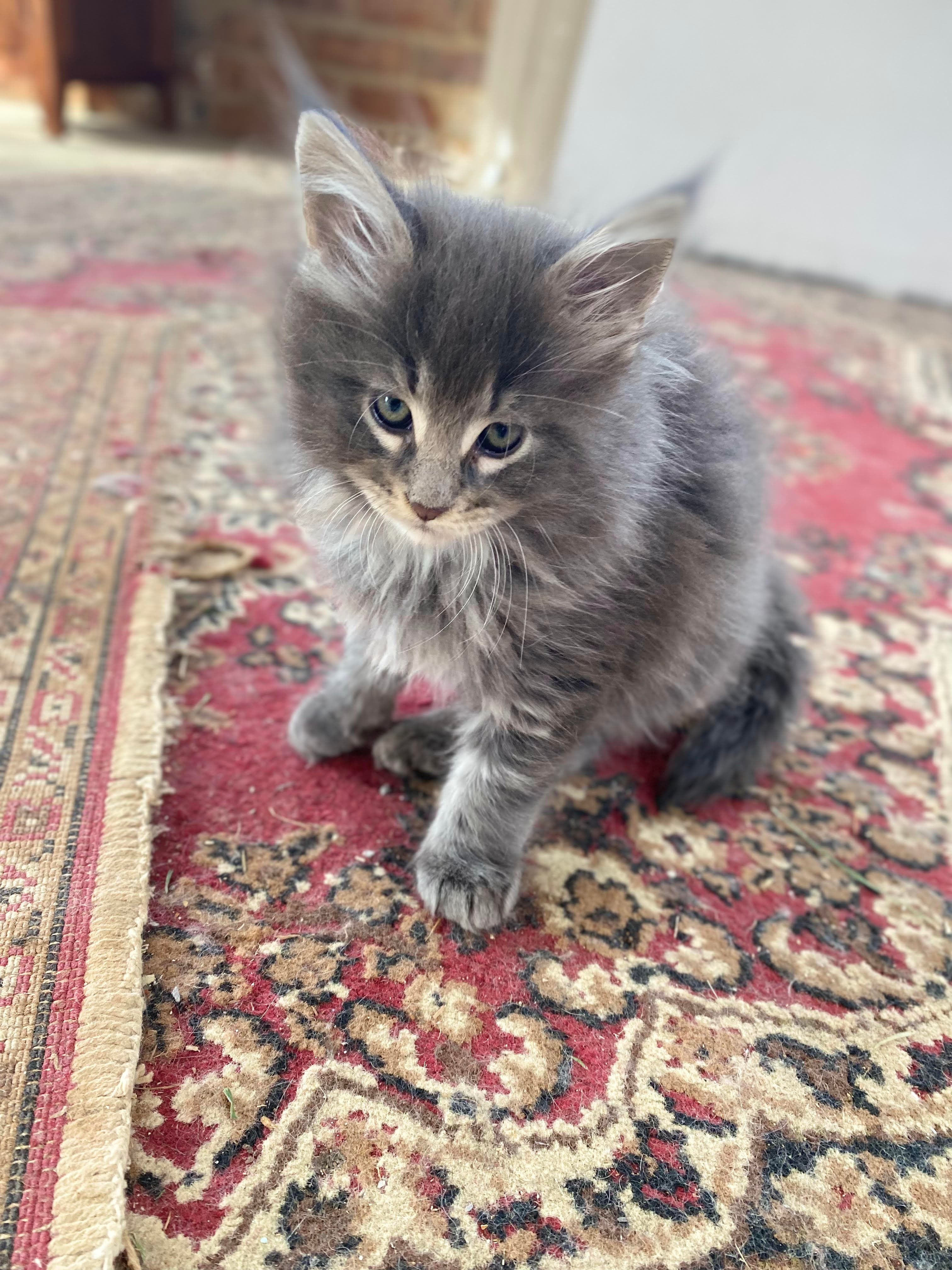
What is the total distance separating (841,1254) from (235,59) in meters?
6.28

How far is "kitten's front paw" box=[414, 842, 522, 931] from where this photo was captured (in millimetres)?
1129

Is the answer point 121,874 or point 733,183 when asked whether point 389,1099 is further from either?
point 733,183

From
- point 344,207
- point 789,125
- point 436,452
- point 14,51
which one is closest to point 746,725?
point 436,452

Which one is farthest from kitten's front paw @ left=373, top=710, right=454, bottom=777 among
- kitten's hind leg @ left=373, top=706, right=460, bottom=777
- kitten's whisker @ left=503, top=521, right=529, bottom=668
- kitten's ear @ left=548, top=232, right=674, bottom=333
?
kitten's ear @ left=548, top=232, right=674, bottom=333

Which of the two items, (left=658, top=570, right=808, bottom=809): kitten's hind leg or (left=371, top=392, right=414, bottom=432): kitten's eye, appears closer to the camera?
(left=371, top=392, right=414, bottom=432): kitten's eye

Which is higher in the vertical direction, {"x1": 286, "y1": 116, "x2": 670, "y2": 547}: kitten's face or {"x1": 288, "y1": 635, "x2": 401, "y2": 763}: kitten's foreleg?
{"x1": 286, "y1": 116, "x2": 670, "y2": 547}: kitten's face

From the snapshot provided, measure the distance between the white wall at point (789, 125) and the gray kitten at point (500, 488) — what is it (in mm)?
2845

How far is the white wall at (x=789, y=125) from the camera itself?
3744mm

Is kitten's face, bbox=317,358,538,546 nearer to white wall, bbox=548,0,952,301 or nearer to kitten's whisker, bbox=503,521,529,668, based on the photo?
kitten's whisker, bbox=503,521,529,668

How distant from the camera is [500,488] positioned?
3.20 feet

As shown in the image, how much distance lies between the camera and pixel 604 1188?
→ 886 millimetres

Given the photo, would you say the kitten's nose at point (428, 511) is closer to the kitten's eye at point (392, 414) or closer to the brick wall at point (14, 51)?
the kitten's eye at point (392, 414)

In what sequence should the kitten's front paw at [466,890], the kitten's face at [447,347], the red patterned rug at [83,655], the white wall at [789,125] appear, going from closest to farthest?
the red patterned rug at [83,655], the kitten's face at [447,347], the kitten's front paw at [466,890], the white wall at [789,125]

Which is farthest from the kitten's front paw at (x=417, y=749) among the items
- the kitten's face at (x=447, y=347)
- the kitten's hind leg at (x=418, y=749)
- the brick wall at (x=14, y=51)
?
the brick wall at (x=14, y=51)
